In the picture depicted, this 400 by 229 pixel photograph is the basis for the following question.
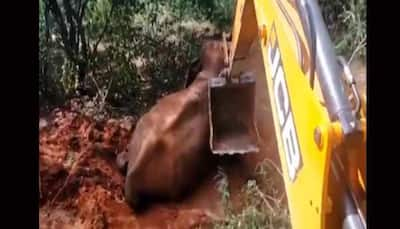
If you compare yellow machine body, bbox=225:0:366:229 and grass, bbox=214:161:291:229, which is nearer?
yellow machine body, bbox=225:0:366:229

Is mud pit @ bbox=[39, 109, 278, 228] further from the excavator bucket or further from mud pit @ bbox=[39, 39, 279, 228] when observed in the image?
the excavator bucket

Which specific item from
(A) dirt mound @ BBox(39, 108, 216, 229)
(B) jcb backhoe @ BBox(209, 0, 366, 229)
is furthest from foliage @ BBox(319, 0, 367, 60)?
(A) dirt mound @ BBox(39, 108, 216, 229)

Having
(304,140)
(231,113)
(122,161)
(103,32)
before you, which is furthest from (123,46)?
(304,140)

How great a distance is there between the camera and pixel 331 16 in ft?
3.78

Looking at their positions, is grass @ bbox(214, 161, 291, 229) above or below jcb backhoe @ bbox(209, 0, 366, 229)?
below

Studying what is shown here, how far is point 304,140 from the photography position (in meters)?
0.67

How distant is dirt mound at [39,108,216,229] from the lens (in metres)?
1.46

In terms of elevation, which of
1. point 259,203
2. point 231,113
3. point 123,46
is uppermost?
point 123,46

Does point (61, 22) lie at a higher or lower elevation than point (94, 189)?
higher

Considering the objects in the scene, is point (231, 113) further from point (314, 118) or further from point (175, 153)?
point (314, 118)

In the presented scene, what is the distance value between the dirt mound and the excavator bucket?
0.18m

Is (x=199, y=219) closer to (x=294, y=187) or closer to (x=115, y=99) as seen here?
(x=115, y=99)

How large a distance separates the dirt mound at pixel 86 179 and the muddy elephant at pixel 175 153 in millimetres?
36

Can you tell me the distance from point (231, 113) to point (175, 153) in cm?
19
